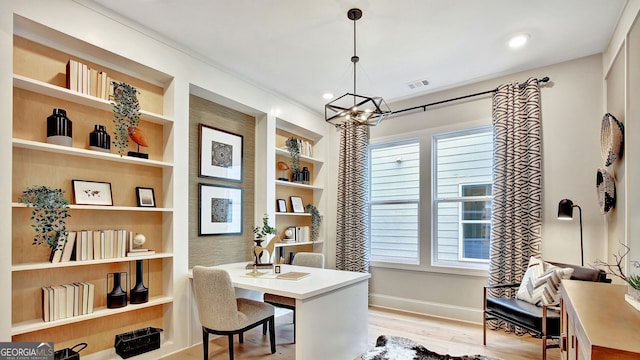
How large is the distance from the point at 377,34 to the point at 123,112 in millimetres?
2306

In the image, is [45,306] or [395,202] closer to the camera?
[45,306]

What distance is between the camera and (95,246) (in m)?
2.65

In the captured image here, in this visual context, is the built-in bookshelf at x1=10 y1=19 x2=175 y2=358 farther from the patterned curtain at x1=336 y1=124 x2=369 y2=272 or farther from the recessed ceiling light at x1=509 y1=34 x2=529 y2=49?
the recessed ceiling light at x1=509 y1=34 x2=529 y2=49

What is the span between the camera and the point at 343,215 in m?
5.05

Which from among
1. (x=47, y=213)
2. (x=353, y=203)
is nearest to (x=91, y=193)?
(x=47, y=213)

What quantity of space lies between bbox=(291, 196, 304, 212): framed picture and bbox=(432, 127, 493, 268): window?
6.25 ft

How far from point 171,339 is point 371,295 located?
273 cm

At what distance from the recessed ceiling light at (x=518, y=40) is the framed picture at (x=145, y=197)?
364 centimetres

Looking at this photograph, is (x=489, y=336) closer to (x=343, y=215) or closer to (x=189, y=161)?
(x=343, y=215)

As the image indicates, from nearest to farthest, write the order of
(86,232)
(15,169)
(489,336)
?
1. (15,169)
2. (86,232)
3. (489,336)

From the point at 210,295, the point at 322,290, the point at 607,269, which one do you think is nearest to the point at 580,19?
the point at 607,269

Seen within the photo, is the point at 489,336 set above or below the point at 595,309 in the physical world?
below

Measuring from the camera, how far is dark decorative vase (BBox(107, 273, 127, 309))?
2736mm

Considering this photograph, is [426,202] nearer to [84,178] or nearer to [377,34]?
[377,34]
